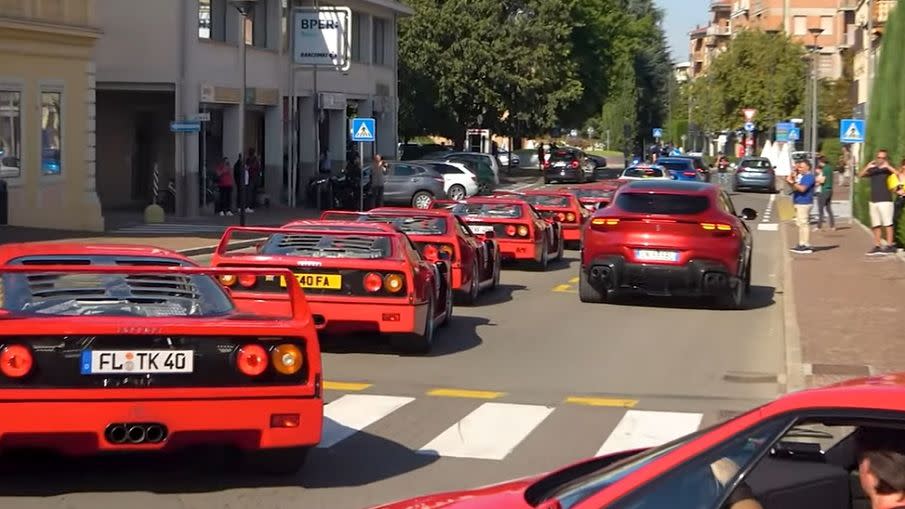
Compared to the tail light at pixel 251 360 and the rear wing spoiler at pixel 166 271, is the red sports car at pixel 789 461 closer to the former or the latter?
the tail light at pixel 251 360

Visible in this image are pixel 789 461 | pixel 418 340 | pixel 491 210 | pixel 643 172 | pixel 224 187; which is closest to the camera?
pixel 789 461

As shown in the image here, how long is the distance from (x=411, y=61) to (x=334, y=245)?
57790 millimetres

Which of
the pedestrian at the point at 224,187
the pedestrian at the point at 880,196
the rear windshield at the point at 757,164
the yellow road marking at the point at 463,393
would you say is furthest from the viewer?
the rear windshield at the point at 757,164

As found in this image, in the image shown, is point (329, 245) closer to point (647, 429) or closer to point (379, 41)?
point (647, 429)

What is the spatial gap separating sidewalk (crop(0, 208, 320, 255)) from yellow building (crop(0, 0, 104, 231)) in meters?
0.83

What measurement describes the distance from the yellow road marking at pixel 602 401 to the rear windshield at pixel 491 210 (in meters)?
12.5

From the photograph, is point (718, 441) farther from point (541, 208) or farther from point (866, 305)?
point (541, 208)

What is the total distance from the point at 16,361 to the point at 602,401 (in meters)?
5.70

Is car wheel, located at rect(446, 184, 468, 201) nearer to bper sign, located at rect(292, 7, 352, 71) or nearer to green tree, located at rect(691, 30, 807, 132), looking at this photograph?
bper sign, located at rect(292, 7, 352, 71)

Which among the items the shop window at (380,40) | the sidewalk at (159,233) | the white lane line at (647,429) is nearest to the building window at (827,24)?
the shop window at (380,40)

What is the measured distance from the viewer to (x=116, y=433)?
25.4 ft

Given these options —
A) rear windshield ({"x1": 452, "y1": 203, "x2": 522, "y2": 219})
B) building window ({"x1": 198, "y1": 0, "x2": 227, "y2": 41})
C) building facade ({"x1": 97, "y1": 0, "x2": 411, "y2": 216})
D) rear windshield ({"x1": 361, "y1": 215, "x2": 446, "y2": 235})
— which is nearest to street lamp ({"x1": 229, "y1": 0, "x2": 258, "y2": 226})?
building facade ({"x1": 97, "y1": 0, "x2": 411, "y2": 216})

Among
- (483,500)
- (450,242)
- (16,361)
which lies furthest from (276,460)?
(450,242)

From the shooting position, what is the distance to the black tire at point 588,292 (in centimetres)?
1998
